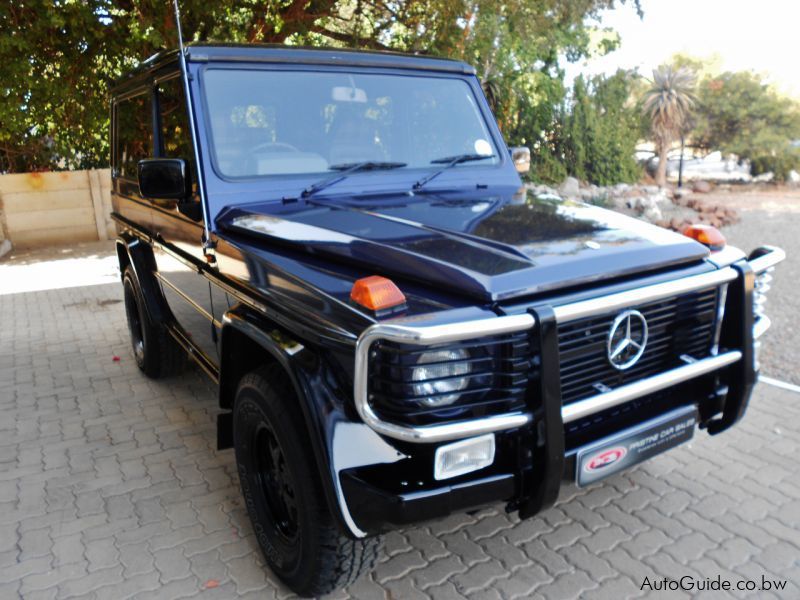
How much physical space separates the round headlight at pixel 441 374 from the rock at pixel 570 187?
→ 14.6 metres

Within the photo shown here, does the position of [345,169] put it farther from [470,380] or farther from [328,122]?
[470,380]

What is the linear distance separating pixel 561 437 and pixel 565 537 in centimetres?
122

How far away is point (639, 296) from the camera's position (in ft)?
7.17

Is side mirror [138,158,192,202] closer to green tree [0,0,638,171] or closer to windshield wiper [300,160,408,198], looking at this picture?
windshield wiper [300,160,408,198]

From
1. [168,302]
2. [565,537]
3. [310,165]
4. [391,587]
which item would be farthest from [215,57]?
[565,537]

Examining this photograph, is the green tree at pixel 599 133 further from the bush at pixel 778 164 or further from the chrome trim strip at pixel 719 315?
the chrome trim strip at pixel 719 315

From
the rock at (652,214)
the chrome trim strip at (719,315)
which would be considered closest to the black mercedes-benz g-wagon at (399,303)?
the chrome trim strip at (719,315)

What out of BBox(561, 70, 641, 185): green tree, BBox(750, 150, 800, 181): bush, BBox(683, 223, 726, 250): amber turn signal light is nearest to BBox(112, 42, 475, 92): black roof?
BBox(683, 223, 726, 250): amber turn signal light

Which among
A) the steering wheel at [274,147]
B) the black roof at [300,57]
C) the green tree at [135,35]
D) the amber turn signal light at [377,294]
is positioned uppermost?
the green tree at [135,35]

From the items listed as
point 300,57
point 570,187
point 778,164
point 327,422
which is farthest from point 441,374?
point 778,164

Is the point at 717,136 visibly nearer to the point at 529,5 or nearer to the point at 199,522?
the point at 529,5

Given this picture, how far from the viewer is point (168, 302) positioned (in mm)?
4156

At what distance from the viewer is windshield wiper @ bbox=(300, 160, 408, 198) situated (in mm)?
3129

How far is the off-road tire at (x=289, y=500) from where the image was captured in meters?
2.29
